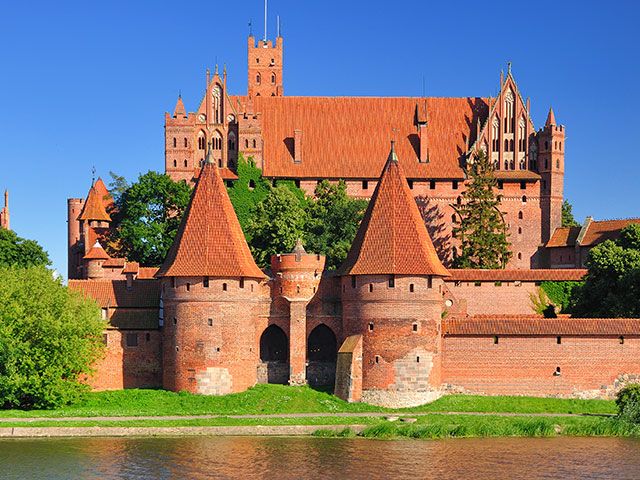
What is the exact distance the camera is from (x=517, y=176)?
68.5m

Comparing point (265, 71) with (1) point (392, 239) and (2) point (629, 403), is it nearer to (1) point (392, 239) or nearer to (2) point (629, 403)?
(1) point (392, 239)

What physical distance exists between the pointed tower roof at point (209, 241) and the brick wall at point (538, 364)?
8263 millimetres

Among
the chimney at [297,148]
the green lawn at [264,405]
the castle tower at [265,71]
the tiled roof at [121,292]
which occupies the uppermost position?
the castle tower at [265,71]

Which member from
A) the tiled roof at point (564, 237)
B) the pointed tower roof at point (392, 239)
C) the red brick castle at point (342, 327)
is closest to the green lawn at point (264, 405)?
→ the red brick castle at point (342, 327)

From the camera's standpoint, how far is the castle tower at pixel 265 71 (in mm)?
80562

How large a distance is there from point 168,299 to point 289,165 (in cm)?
2591

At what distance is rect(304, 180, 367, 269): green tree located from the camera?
53.8m

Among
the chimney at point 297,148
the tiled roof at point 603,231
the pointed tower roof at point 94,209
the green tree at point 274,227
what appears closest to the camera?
the green tree at point 274,227

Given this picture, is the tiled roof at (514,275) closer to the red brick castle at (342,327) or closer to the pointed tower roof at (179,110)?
the red brick castle at (342,327)

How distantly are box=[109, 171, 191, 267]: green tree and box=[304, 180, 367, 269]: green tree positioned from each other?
715 centimetres

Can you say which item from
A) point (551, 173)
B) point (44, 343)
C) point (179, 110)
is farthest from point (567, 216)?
point (44, 343)

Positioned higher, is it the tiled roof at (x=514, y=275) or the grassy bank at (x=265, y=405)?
the tiled roof at (x=514, y=275)

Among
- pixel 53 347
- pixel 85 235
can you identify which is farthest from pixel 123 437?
pixel 85 235

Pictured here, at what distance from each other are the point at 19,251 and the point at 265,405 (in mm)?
28462
